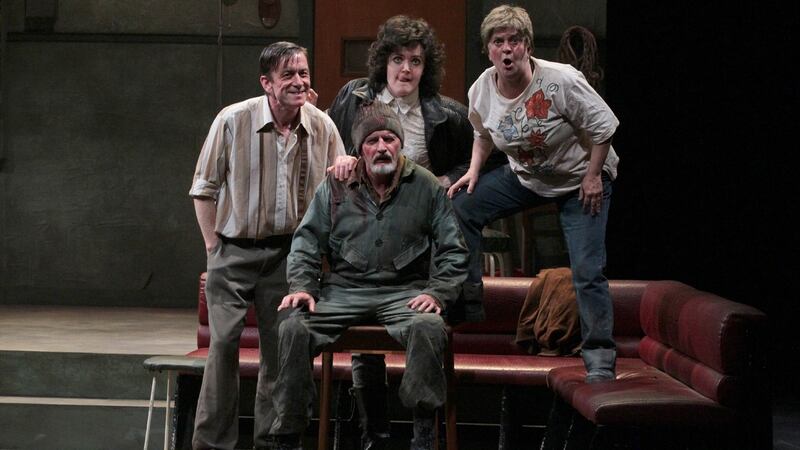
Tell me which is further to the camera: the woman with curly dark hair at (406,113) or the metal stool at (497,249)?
the metal stool at (497,249)

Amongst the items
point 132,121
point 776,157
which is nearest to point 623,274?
point 776,157

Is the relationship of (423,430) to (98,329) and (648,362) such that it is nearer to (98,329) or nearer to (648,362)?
(648,362)

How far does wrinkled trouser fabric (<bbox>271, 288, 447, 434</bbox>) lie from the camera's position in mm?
3797

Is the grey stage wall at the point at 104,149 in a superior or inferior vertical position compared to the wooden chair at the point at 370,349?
superior

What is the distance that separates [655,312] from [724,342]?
0.89m

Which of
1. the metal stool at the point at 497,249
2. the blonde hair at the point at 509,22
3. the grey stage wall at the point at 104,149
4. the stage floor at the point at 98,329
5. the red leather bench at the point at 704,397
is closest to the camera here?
the red leather bench at the point at 704,397

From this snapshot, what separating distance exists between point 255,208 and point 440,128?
2.65 feet

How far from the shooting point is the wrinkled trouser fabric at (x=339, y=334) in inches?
149

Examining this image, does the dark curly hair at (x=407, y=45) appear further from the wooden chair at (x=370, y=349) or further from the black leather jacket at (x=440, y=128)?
the wooden chair at (x=370, y=349)

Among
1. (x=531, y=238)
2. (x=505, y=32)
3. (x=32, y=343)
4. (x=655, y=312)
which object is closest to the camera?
(x=505, y=32)

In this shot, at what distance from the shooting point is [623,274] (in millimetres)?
6262

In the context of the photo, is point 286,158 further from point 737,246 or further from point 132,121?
point 132,121

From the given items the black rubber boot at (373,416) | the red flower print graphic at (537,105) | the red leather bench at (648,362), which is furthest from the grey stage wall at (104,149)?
the red flower print graphic at (537,105)

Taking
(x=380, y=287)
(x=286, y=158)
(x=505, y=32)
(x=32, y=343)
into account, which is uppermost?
(x=505, y=32)
